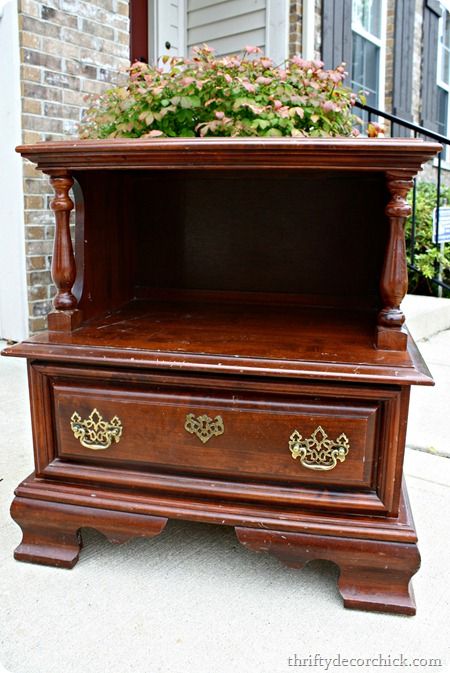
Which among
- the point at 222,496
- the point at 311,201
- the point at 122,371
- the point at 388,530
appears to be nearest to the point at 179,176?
the point at 311,201

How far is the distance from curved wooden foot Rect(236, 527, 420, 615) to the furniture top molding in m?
→ 0.74

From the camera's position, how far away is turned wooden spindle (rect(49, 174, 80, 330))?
1.33m

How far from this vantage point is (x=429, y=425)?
225 centimetres

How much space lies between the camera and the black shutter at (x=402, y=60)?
6.11 meters

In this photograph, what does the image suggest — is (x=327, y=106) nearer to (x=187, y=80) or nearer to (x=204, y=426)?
(x=187, y=80)

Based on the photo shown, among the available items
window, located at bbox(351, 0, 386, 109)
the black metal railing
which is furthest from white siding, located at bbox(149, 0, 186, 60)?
window, located at bbox(351, 0, 386, 109)

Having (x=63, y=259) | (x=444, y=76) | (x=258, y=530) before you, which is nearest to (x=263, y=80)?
(x=63, y=259)

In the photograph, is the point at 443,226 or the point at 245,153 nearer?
the point at 245,153

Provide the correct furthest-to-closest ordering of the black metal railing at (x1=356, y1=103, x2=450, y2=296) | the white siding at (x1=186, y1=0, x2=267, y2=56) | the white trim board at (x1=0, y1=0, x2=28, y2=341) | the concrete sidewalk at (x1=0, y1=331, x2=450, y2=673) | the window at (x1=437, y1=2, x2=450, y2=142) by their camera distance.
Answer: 1. the window at (x1=437, y1=2, x2=450, y2=142)
2. the white siding at (x1=186, y1=0, x2=267, y2=56)
3. the black metal railing at (x1=356, y1=103, x2=450, y2=296)
4. the white trim board at (x1=0, y1=0, x2=28, y2=341)
5. the concrete sidewalk at (x1=0, y1=331, x2=450, y2=673)

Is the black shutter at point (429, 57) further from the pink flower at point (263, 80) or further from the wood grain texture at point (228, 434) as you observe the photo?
the wood grain texture at point (228, 434)

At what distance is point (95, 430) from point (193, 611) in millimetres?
420

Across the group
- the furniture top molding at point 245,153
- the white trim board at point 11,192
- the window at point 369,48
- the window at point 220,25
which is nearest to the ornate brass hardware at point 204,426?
the furniture top molding at point 245,153

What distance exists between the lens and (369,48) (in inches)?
232

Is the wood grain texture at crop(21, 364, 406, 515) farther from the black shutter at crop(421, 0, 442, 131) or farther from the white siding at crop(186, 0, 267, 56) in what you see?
the black shutter at crop(421, 0, 442, 131)
